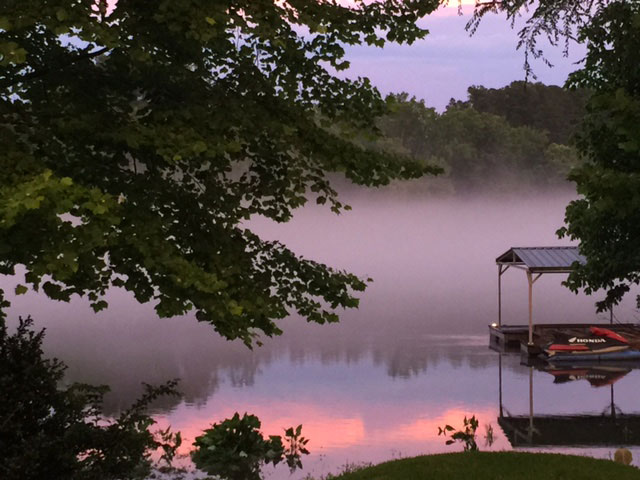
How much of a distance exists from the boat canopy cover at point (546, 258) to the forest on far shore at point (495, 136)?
10971 centimetres

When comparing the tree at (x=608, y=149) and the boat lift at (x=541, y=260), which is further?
the boat lift at (x=541, y=260)

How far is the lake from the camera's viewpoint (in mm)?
31562

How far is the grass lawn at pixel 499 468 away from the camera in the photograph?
14.5 metres

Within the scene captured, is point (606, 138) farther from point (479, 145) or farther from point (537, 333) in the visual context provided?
point (479, 145)

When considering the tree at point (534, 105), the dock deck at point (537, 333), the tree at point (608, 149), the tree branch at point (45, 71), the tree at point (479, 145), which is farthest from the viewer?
the tree at point (534, 105)

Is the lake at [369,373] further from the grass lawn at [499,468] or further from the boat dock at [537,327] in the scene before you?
the grass lawn at [499,468]

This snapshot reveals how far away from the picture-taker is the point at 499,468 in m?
14.9

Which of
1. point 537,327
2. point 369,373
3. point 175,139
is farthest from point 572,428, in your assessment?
point 175,139

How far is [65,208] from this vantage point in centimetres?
1123

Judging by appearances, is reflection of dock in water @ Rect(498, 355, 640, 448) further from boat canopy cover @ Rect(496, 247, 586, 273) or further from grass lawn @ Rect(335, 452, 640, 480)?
grass lawn @ Rect(335, 452, 640, 480)

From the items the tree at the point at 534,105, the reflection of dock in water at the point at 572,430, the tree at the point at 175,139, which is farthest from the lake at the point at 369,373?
the tree at the point at 534,105

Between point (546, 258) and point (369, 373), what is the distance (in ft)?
32.0

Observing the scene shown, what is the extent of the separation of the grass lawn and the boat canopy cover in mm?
28757

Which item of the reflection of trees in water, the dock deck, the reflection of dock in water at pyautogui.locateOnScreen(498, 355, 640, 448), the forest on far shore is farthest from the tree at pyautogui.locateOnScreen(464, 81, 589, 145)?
the reflection of dock in water at pyautogui.locateOnScreen(498, 355, 640, 448)
